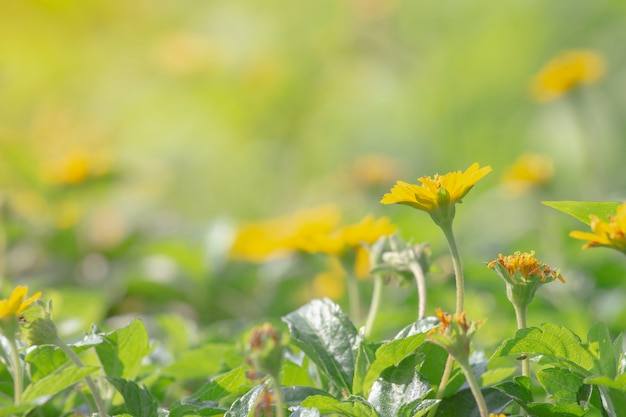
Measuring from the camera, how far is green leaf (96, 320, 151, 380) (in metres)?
0.87

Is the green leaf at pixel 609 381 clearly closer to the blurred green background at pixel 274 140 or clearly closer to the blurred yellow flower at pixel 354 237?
the blurred yellow flower at pixel 354 237

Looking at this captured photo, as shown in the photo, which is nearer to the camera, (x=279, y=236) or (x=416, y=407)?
(x=416, y=407)

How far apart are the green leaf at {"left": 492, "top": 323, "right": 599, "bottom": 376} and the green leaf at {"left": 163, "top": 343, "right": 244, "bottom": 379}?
1.02ft

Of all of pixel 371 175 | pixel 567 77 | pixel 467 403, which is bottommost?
pixel 467 403

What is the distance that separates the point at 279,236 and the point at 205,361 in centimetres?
68

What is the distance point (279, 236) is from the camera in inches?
64.6

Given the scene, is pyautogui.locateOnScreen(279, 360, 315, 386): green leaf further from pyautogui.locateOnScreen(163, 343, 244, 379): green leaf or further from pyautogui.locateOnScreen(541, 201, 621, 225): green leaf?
pyautogui.locateOnScreen(541, 201, 621, 225): green leaf

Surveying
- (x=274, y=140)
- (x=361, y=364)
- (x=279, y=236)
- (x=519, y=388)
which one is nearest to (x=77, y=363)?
(x=361, y=364)

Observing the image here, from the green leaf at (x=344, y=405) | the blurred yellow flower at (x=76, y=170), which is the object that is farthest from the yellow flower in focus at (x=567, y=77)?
the green leaf at (x=344, y=405)

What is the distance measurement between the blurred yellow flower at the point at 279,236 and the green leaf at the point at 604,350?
52cm

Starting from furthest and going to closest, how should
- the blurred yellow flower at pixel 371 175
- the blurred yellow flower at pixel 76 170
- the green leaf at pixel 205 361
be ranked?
the blurred yellow flower at pixel 371 175, the blurred yellow flower at pixel 76 170, the green leaf at pixel 205 361

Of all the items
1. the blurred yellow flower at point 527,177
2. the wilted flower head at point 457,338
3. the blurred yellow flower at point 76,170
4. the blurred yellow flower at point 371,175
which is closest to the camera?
the wilted flower head at point 457,338

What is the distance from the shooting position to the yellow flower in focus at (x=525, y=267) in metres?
0.76

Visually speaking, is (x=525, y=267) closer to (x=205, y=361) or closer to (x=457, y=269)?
(x=457, y=269)
